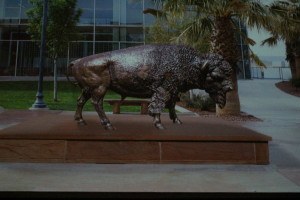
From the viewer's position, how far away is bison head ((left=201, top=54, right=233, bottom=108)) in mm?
3818

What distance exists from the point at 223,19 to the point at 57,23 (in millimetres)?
8274

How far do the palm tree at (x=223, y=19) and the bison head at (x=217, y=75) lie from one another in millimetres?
5713

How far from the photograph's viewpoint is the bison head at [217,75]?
3818 millimetres

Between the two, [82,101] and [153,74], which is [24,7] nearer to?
[82,101]

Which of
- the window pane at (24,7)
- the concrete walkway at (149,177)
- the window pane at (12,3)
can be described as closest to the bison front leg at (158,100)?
the concrete walkway at (149,177)

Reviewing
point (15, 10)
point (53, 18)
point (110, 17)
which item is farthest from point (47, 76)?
point (53, 18)

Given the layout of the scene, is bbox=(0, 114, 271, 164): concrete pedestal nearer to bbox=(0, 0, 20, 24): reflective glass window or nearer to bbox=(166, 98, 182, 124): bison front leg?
A: bbox=(166, 98, 182, 124): bison front leg

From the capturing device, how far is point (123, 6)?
23.6 m

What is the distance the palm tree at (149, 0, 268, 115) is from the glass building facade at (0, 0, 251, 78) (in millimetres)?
12572

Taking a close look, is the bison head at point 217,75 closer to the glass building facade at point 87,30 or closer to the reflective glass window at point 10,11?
the glass building facade at point 87,30

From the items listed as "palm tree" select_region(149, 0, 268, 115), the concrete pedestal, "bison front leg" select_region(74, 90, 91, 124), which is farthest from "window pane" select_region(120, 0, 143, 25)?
the concrete pedestal

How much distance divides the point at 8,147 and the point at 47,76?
2282 cm

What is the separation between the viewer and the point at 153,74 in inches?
148

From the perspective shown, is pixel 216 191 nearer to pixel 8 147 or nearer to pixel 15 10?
pixel 8 147
